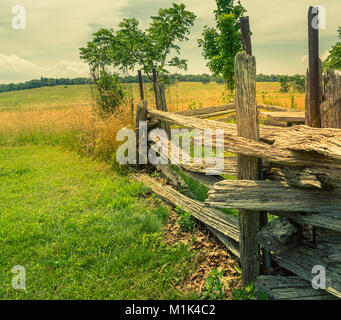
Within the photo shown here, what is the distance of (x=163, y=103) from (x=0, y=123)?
8.94 metres

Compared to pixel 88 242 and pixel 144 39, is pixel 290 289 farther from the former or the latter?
pixel 144 39

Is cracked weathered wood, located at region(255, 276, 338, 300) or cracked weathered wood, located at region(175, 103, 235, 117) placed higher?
cracked weathered wood, located at region(175, 103, 235, 117)

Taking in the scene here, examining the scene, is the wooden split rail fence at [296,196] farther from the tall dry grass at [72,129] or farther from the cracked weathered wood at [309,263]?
the tall dry grass at [72,129]

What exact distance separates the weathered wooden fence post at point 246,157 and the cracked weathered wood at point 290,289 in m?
0.18

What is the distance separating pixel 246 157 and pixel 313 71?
2.48 ft

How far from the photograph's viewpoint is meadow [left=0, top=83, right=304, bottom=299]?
265cm

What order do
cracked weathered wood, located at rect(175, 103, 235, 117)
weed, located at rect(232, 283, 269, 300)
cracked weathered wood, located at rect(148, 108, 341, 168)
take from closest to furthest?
cracked weathered wood, located at rect(148, 108, 341, 168) → weed, located at rect(232, 283, 269, 300) → cracked weathered wood, located at rect(175, 103, 235, 117)

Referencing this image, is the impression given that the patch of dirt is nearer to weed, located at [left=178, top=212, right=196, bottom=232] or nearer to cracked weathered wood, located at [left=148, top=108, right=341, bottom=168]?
weed, located at [left=178, top=212, right=196, bottom=232]

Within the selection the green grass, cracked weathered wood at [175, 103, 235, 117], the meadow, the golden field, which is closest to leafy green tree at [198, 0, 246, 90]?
the golden field

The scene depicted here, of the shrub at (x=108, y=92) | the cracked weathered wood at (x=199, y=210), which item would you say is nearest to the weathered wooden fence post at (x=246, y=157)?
the cracked weathered wood at (x=199, y=210)

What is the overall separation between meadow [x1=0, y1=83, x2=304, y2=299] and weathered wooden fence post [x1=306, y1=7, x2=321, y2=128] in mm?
1762
